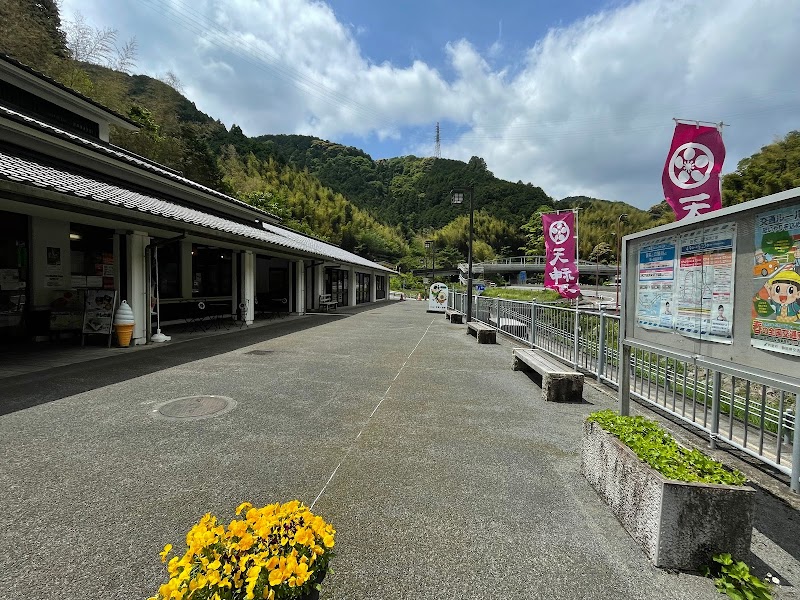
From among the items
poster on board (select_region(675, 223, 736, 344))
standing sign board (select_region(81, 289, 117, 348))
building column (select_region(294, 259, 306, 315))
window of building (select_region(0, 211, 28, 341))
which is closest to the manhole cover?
poster on board (select_region(675, 223, 736, 344))

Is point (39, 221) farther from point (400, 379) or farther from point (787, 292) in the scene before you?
point (787, 292)

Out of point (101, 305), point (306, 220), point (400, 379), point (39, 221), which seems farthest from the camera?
point (306, 220)

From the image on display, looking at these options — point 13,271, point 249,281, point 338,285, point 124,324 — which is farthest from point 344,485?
point 338,285

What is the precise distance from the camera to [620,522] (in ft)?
8.27

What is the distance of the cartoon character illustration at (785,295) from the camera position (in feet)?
6.68

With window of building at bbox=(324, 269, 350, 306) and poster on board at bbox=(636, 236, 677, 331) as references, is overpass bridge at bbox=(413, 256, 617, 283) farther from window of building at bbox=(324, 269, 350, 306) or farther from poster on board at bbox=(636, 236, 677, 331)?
poster on board at bbox=(636, 236, 677, 331)

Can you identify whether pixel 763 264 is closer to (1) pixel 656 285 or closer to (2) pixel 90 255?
(1) pixel 656 285

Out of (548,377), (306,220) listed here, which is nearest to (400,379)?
(548,377)

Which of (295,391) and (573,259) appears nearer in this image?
(295,391)

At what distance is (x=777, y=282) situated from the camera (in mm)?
2146

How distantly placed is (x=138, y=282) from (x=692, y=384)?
34.2 ft

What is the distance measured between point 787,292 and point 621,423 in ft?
4.28

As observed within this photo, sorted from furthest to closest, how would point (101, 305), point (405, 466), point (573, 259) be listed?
1. point (573, 259)
2. point (101, 305)
3. point (405, 466)

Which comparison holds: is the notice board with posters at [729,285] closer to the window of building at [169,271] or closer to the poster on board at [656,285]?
the poster on board at [656,285]
